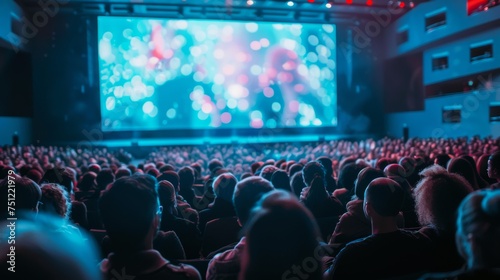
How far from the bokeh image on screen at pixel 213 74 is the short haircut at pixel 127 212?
620 inches

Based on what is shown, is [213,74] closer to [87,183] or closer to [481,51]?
[481,51]

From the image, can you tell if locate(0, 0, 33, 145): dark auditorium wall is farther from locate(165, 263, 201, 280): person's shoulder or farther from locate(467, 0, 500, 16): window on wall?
locate(467, 0, 500, 16): window on wall

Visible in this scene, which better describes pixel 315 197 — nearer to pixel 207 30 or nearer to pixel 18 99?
pixel 207 30

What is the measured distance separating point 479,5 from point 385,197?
15869 millimetres

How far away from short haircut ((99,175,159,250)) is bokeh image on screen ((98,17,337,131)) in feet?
51.6

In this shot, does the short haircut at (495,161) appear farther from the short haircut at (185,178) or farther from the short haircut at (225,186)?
the short haircut at (185,178)

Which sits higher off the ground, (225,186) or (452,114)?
(452,114)

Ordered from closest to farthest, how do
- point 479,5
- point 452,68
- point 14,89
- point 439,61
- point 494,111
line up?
point 479,5
point 494,111
point 452,68
point 14,89
point 439,61

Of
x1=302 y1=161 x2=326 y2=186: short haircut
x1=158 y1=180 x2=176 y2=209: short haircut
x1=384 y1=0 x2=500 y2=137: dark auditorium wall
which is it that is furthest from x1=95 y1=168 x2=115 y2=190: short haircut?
x1=384 y1=0 x2=500 y2=137: dark auditorium wall

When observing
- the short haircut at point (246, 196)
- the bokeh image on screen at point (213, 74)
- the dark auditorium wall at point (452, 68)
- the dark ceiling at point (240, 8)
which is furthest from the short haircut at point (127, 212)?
the dark ceiling at point (240, 8)

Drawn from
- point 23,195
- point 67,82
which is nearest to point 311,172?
point 23,195

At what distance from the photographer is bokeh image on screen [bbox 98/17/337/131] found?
16969 millimetres

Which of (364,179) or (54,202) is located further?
(364,179)

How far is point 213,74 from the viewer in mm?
17516
